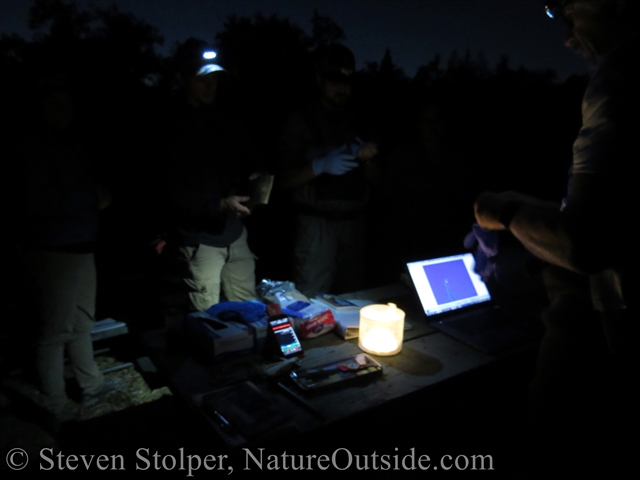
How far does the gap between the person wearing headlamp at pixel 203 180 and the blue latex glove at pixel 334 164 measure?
47cm

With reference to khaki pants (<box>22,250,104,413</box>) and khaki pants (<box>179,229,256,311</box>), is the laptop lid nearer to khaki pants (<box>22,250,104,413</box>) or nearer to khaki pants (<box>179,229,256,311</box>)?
khaki pants (<box>179,229,256,311</box>)

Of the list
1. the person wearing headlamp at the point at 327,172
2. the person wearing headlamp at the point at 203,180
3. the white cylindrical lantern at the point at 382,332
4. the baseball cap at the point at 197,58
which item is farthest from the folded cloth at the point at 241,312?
the baseball cap at the point at 197,58

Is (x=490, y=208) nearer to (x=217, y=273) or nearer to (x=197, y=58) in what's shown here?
(x=217, y=273)

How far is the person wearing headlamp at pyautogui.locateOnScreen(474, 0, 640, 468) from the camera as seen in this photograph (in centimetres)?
111

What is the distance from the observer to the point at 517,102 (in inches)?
311

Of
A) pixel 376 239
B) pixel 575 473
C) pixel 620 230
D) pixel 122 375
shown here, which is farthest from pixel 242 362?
pixel 376 239

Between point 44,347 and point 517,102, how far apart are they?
8.08 m

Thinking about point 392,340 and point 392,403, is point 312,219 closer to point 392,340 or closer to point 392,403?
point 392,340

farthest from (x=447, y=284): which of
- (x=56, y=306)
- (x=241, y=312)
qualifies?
(x=56, y=306)

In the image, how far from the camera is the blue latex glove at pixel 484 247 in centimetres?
201

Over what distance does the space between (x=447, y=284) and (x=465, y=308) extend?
0.17 metres

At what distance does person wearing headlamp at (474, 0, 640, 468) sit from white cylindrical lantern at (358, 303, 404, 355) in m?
0.61

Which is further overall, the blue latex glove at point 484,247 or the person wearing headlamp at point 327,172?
the person wearing headlamp at point 327,172

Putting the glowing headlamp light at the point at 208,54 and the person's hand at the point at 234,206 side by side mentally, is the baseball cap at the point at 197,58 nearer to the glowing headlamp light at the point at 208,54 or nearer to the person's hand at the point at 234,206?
the glowing headlamp light at the point at 208,54
